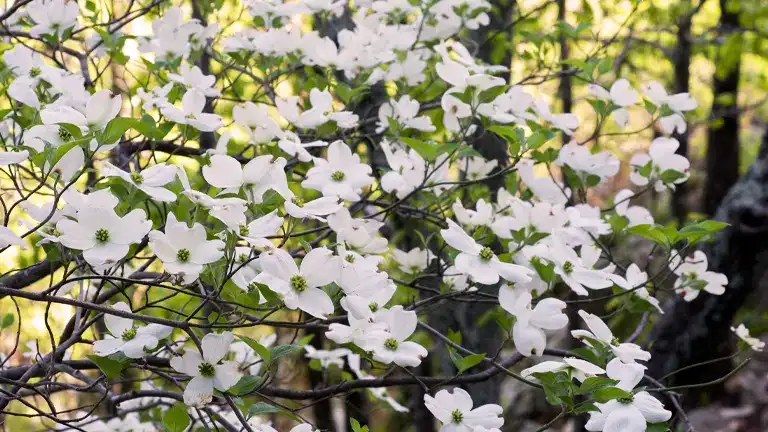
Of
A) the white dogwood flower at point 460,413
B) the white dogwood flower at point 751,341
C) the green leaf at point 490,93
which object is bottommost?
the white dogwood flower at point 751,341

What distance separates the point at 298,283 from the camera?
2.84ft

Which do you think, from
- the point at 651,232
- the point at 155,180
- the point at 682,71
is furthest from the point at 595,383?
the point at 682,71

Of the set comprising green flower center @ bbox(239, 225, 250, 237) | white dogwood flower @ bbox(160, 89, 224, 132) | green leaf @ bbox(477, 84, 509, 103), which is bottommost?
green flower center @ bbox(239, 225, 250, 237)

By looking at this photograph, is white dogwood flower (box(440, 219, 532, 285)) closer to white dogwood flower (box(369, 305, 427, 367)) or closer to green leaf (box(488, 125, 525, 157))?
white dogwood flower (box(369, 305, 427, 367))

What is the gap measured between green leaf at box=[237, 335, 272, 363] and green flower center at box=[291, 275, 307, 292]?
74mm

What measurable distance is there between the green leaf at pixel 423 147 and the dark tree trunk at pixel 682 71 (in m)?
2.40

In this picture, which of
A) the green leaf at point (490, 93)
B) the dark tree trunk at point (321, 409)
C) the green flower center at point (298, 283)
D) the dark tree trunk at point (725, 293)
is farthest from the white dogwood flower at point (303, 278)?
the dark tree trunk at point (321, 409)

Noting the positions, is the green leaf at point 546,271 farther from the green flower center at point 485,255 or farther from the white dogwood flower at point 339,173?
the white dogwood flower at point 339,173

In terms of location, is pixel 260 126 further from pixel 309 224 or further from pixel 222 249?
pixel 309 224

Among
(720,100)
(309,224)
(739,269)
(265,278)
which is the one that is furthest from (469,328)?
(720,100)

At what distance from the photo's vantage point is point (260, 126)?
1225 mm

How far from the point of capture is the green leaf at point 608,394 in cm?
87

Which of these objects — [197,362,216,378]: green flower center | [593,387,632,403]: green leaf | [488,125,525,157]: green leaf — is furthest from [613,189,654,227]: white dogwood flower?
[197,362,216,378]: green flower center

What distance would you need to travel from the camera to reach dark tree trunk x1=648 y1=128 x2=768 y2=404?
2.19 metres
